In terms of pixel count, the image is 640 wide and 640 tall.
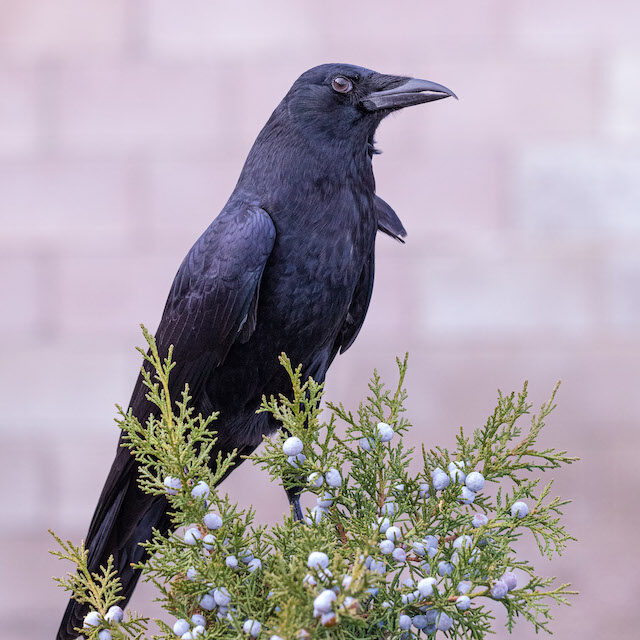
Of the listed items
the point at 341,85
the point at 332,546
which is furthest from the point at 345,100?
the point at 332,546

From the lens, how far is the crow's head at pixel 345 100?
87cm

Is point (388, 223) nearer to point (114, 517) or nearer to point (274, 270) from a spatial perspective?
→ point (274, 270)

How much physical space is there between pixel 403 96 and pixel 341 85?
0.08 meters

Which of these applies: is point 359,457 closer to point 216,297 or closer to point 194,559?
point 194,559

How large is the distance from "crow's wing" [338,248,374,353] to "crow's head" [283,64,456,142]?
15 cm

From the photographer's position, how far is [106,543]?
0.88 m

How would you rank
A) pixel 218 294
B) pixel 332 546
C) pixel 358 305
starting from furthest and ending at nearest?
1. pixel 358 305
2. pixel 218 294
3. pixel 332 546

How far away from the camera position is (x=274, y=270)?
32.3 inches

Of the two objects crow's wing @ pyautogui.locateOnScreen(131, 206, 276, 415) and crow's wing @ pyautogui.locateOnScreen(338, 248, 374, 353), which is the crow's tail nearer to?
crow's wing @ pyautogui.locateOnScreen(131, 206, 276, 415)

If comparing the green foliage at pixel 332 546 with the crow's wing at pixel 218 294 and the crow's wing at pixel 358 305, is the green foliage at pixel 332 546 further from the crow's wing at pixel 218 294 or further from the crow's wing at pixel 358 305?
the crow's wing at pixel 358 305

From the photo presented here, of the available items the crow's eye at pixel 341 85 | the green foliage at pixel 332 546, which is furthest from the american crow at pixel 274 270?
the green foliage at pixel 332 546

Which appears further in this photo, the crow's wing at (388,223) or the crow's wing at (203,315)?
the crow's wing at (388,223)

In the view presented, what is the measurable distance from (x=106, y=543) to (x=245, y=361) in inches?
10.6

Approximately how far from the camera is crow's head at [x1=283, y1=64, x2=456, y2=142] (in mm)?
875
